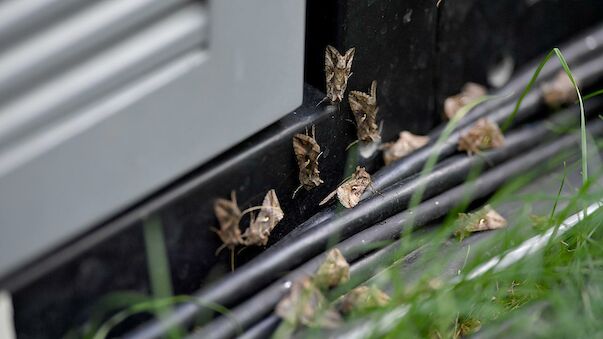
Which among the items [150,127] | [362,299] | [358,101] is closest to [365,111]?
[358,101]

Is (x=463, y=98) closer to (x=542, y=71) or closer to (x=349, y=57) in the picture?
(x=542, y=71)

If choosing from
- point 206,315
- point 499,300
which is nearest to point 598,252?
point 499,300

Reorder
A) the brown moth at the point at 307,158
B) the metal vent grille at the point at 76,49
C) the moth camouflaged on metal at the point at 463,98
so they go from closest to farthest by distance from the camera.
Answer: the metal vent grille at the point at 76,49 → the brown moth at the point at 307,158 → the moth camouflaged on metal at the point at 463,98

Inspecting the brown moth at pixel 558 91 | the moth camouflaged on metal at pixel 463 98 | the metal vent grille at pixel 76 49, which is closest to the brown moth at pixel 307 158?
the metal vent grille at pixel 76 49

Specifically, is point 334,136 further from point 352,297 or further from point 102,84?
point 102,84

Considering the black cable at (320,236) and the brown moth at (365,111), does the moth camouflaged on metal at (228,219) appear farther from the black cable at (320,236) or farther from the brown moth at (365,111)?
the brown moth at (365,111)

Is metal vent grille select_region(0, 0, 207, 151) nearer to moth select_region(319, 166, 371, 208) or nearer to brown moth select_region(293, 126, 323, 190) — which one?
brown moth select_region(293, 126, 323, 190)
